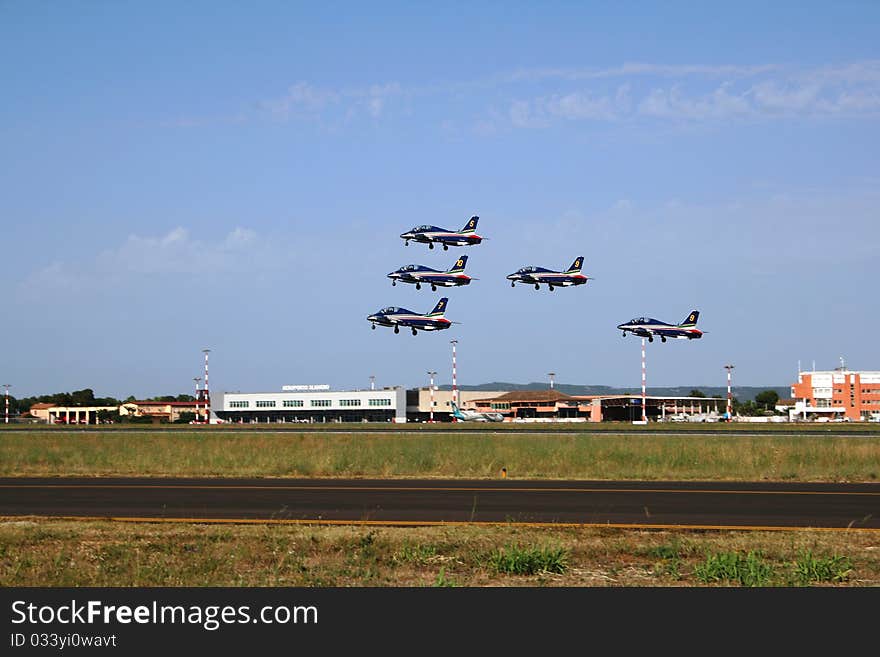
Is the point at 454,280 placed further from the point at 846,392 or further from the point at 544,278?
the point at 846,392

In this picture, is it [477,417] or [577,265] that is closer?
[577,265]

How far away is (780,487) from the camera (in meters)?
30.3

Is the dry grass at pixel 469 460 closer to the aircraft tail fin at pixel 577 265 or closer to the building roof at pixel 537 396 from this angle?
the aircraft tail fin at pixel 577 265

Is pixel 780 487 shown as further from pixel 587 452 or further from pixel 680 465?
pixel 587 452

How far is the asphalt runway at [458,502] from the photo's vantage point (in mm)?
22031

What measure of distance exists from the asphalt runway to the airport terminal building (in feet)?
417

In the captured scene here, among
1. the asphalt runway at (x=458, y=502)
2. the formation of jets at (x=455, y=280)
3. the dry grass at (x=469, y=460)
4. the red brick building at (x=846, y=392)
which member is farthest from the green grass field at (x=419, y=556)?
the red brick building at (x=846, y=392)

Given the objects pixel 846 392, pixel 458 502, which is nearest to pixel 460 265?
pixel 458 502

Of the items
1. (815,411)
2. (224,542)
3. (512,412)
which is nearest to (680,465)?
(224,542)

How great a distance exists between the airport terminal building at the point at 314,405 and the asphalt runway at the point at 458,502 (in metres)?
127

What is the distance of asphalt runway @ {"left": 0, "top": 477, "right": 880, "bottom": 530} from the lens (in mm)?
→ 22031

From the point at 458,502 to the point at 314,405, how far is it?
14327cm

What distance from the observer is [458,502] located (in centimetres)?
2531
